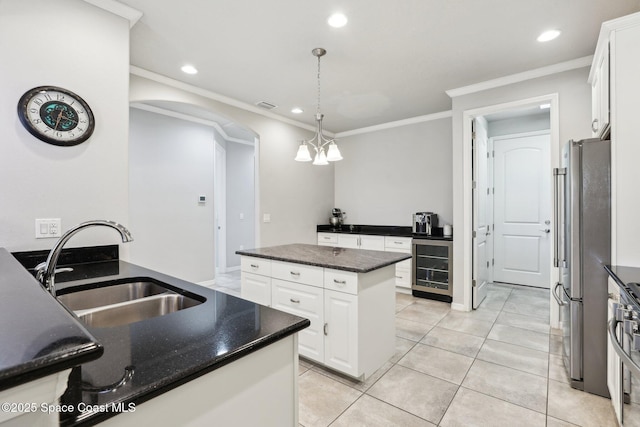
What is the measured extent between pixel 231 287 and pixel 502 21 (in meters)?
4.65

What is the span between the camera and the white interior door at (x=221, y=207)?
19.0 ft

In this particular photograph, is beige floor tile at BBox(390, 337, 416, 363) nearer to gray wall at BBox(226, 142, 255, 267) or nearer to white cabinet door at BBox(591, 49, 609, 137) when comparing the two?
white cabinet door at BBox(591, 49, 609, 137)

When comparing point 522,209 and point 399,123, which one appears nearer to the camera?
point 522,209

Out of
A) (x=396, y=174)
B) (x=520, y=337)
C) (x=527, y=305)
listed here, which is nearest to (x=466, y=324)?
(x=520, y=337)

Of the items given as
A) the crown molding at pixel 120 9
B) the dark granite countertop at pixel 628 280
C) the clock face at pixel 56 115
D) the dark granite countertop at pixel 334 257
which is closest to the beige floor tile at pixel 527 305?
the dark granite countertop at pixel 628 280

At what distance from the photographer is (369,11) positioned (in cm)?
218

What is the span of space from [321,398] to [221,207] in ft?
15.0

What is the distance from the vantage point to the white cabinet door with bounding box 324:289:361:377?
209 centimetres

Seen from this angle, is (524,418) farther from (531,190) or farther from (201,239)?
(201,239)

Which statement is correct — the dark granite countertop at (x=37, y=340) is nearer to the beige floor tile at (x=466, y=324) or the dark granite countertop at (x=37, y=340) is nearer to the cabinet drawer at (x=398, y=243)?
the beige floor tile at (x=466, y=324)

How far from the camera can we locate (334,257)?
7.90 feet

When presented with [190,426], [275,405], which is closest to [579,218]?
[275,405]

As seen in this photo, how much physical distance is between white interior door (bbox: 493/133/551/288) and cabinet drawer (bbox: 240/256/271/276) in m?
4.15

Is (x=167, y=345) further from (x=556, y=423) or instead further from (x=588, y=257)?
(x=588, y=257)
